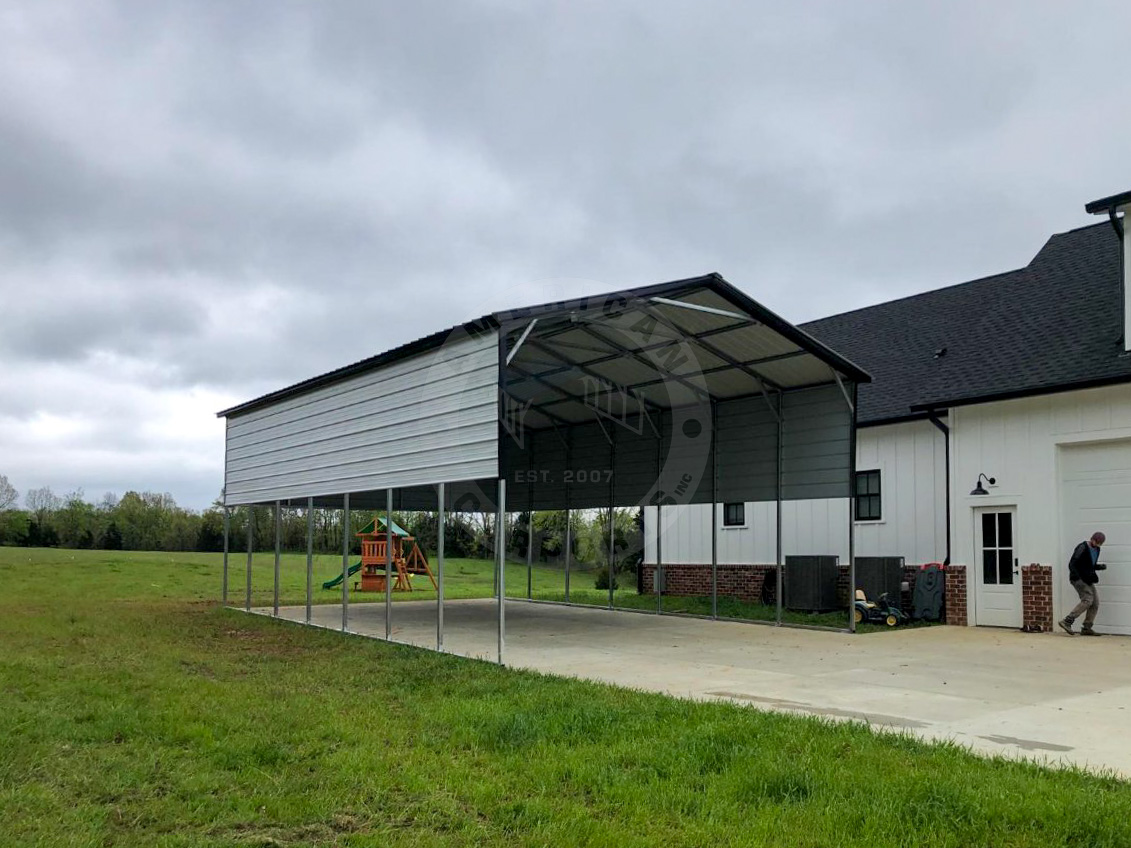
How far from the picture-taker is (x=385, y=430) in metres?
12.7

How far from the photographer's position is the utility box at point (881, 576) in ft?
52.4

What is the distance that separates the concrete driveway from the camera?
6.53 metres

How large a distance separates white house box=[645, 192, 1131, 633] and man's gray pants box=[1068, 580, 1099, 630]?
40 centimetres

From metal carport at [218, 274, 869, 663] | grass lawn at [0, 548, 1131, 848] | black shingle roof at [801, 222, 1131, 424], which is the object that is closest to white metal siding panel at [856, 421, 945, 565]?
black shingle roof at [801, 222, 1131, 424]

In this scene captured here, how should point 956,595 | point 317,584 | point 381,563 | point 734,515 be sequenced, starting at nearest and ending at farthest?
point 956,595, point 734,515, point 381,563, point 317,584

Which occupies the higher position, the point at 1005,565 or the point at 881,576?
the point at 1005,565

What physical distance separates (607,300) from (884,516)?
8.70 metres

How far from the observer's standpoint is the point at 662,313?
499 inches

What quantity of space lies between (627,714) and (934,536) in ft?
36.1

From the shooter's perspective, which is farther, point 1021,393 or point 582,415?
point 582,415

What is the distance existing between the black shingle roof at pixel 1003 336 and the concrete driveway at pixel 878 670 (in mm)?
3888

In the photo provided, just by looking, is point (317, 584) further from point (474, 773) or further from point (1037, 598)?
point (474, 773)

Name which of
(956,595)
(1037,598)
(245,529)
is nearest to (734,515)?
(956,595)

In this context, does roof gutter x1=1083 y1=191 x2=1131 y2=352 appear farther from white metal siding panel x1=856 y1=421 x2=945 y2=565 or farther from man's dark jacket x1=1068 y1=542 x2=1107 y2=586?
white metal siding panel x1=856 y1=421 x2=945 y2=565
